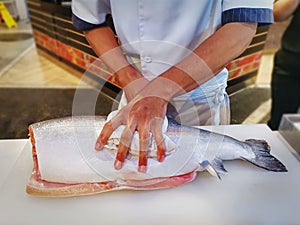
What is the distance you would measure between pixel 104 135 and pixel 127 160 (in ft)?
0.21

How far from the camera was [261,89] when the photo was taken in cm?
229

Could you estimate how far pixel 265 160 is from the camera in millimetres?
641

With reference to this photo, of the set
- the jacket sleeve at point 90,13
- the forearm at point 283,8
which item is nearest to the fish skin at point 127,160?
the jacket sleeve at point 90,13

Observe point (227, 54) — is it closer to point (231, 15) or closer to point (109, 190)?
point (231, 15)

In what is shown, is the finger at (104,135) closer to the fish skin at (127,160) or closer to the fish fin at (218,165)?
the fish skin at (127,160)

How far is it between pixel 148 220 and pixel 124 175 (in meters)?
0.10

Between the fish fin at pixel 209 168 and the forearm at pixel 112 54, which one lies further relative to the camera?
the forearm at pixel 112 54

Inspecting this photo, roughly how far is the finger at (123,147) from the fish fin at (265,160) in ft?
0.86

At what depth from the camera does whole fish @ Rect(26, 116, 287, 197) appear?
0.57 meters

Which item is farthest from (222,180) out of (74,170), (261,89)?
(261,89)

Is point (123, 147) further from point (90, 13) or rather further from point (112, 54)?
point (90, 13)

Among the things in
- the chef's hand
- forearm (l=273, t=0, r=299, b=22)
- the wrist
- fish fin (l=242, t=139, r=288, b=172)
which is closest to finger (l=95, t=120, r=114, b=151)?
the chef's hand

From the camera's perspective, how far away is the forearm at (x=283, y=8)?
3.63ft

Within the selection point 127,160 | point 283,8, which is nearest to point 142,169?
point 127,160
